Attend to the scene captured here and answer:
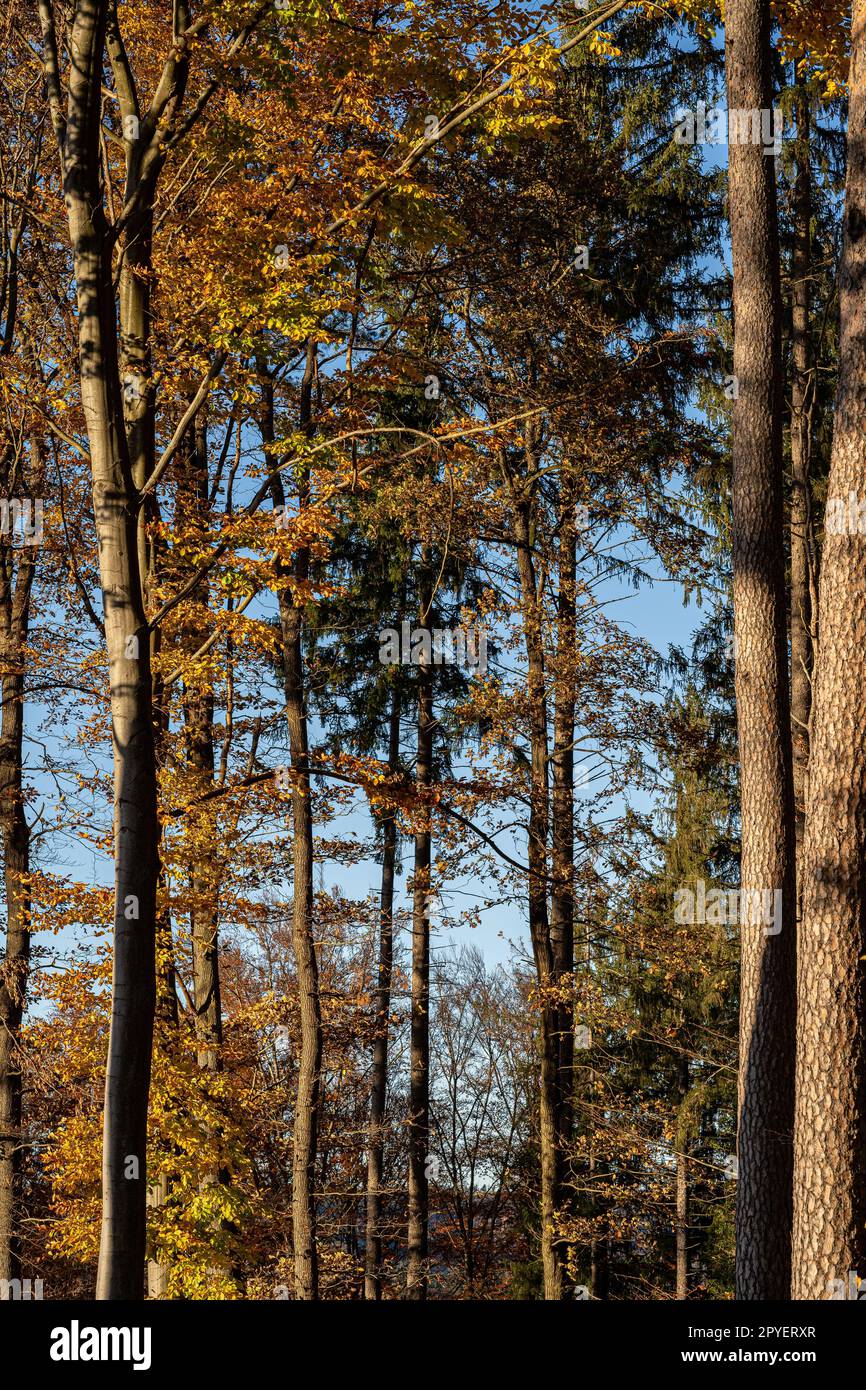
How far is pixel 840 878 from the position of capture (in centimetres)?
663

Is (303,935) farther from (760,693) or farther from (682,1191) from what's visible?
(682,1191)

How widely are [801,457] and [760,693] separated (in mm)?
7192

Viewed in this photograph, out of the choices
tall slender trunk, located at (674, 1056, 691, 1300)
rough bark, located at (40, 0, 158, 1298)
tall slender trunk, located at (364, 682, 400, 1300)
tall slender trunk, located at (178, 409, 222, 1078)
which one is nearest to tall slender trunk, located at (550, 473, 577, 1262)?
tall slender trunk, located at (674, 1056, 691, 1300)

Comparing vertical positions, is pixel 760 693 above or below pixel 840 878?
above

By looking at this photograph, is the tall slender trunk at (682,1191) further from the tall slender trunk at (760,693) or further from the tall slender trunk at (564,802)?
the tall slender trunk at (760,693)

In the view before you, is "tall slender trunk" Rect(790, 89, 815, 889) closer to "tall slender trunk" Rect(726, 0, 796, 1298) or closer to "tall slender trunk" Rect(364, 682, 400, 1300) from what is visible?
"tall slender trunk" Rect(726, 0, 796, 1298)

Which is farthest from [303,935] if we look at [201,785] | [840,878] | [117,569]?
A: [840,878]

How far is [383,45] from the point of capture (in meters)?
11.0

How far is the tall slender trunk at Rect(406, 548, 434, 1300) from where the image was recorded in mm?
16656

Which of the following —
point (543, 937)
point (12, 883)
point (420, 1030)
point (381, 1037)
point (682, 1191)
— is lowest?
point (682, 1191)

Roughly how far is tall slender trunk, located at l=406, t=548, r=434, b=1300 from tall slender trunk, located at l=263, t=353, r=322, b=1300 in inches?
113
